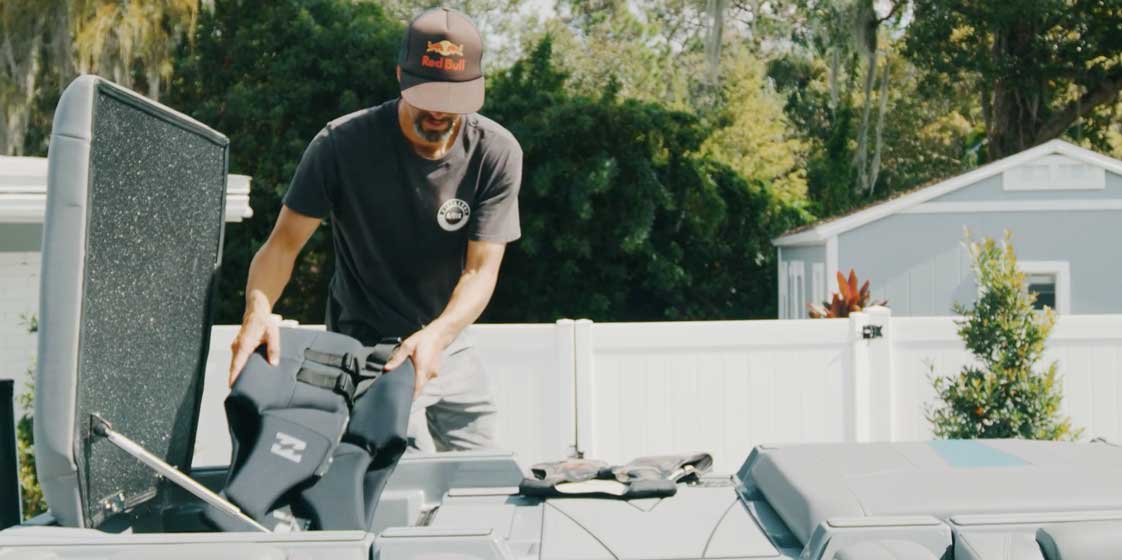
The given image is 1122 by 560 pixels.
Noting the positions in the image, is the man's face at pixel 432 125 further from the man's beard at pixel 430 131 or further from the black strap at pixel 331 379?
the black strap at pixel 331 379

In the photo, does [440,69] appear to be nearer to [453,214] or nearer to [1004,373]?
[453,214]

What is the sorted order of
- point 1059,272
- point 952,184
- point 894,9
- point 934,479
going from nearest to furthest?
point 934,479 < point 1059,272 < point 952,184 < point 894,9

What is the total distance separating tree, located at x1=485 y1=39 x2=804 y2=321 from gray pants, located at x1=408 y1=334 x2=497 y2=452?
13188 mm

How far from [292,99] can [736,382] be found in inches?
446

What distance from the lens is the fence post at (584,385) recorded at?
7754 mm

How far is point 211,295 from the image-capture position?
2525 millimetres

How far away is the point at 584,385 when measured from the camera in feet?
25.5

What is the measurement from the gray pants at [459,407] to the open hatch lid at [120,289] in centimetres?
70

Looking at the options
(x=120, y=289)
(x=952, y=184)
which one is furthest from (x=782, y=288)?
(x=120, y=289)

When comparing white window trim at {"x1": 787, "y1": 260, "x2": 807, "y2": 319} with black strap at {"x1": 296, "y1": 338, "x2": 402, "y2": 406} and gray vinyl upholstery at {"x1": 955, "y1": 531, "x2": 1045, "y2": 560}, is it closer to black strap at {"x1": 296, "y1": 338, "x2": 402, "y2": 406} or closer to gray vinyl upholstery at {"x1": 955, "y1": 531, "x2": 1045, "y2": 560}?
black strap at {"x1": 296, "y1": 338, "x2": 402, "y2": 406}

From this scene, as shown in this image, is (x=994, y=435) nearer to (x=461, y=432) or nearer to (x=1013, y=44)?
(x=461, y=432)

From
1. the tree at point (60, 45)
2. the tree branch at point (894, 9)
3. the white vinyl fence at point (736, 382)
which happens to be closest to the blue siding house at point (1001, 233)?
the tree branch at point (894, 9)

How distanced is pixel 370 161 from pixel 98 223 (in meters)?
0.97

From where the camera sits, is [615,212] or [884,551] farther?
[615,212]
